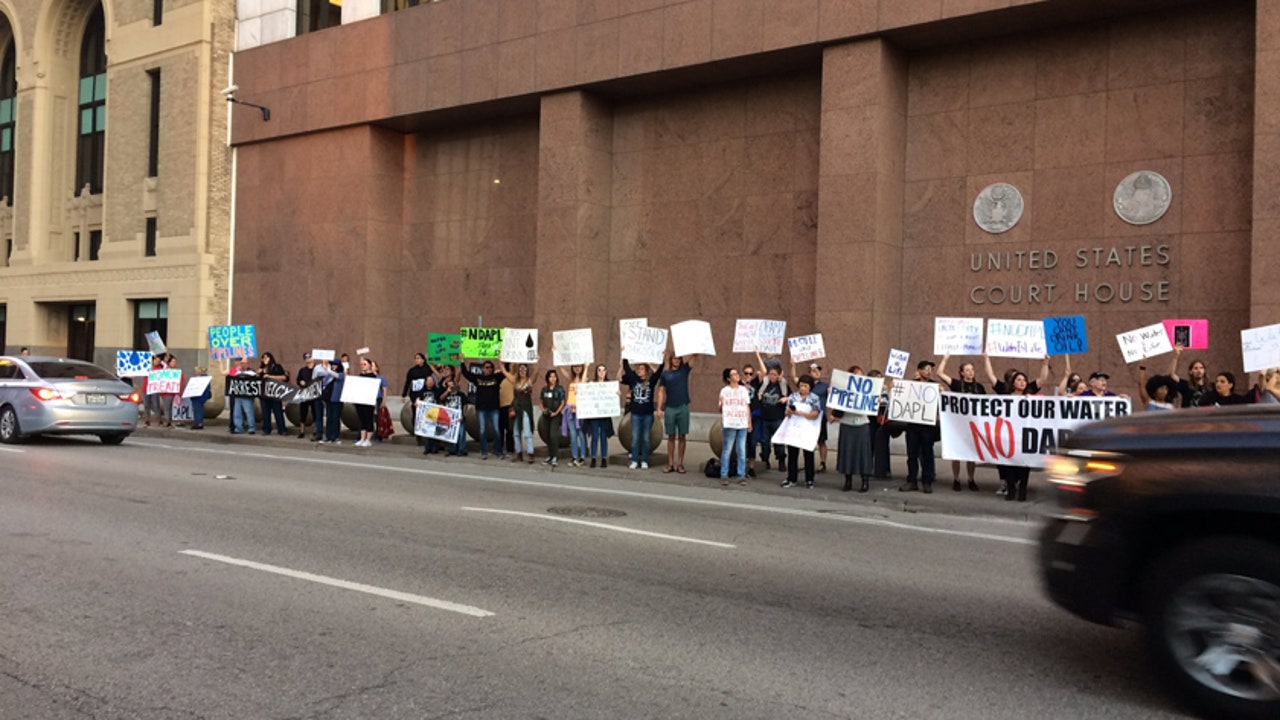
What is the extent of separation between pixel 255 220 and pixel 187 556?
24.1 m

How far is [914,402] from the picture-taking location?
1336cm

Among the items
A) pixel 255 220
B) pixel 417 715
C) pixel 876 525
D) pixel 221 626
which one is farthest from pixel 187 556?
pixel 255 220

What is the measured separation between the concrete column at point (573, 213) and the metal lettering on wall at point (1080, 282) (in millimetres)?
8644

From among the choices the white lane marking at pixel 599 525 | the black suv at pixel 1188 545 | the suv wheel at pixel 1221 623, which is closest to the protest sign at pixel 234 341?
the white lane marking at pixel 599 525

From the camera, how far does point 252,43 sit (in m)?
30.0

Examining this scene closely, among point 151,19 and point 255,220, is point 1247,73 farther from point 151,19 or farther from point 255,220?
point 151,19

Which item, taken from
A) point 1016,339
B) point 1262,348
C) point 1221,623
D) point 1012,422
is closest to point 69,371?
point 1012,422

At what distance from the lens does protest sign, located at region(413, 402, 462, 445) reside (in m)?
17.5

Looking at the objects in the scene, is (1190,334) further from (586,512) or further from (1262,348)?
(586,512)

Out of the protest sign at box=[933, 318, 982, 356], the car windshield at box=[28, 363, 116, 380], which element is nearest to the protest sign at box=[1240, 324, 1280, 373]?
the protest sign at box=[933, 318, 982, 356]

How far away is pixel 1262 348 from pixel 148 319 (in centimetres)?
3146

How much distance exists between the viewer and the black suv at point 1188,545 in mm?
4348

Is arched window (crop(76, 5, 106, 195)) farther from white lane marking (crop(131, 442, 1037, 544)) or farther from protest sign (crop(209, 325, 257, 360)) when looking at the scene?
white lane marking (crop(131, 442, 1037, 544))

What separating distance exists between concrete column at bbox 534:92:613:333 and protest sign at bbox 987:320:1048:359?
1111cm
